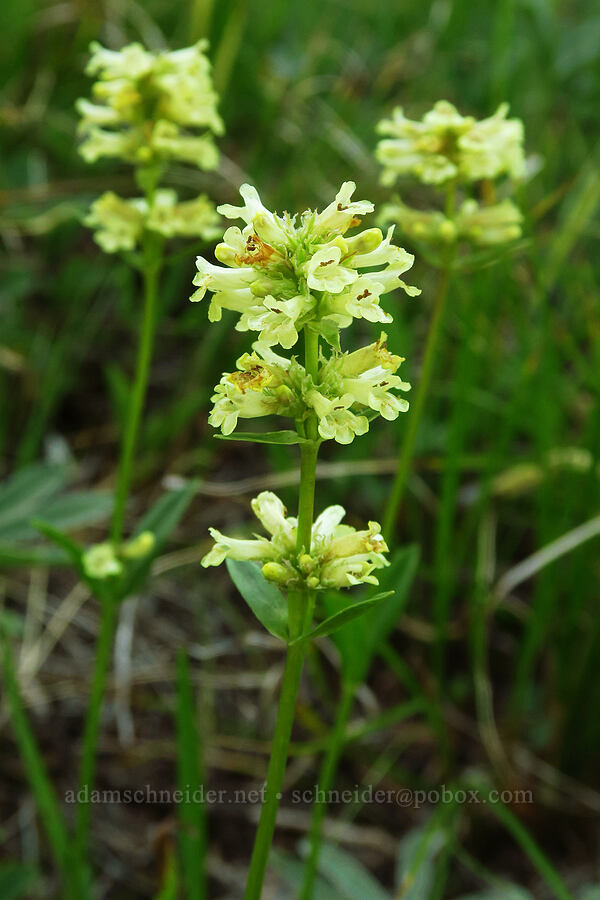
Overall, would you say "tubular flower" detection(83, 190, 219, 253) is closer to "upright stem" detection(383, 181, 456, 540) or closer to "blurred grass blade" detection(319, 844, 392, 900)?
"upright stem" detection(383, 181, 456, 540)

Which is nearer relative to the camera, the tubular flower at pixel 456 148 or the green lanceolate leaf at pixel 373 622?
the green lanceolate leaf at pixel 373 622

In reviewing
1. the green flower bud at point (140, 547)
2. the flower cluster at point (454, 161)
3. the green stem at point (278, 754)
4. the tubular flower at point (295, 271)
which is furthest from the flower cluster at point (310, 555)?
the flower cluster at point (454, 161)

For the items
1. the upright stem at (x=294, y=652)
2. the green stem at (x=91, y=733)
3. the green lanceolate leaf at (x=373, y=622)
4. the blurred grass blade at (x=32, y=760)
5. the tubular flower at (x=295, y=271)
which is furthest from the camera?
the green stem at (x=91, y=733)

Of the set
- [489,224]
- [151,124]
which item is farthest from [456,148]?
[151,124]

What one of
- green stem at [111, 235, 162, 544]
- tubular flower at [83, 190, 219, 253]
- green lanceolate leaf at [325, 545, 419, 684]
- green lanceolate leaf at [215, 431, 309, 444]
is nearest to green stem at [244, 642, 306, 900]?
green lanceolate leaf at [215, 431, 309, 444]

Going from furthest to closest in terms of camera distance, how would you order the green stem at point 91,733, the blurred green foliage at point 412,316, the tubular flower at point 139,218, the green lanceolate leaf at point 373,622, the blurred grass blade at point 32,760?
the blurred green foliage at point 412,316
the tubular flower at point 139,218
the green stem at point 91,733
the blurred grass blade at point 32,760
the green lanceolate leaf at point 373,622

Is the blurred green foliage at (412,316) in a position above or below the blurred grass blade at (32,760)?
above

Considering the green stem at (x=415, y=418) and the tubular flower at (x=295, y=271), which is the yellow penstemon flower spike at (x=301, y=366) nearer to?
the tubular flower at (x=295, y=271)

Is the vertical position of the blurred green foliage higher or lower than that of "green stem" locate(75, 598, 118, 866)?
higher
